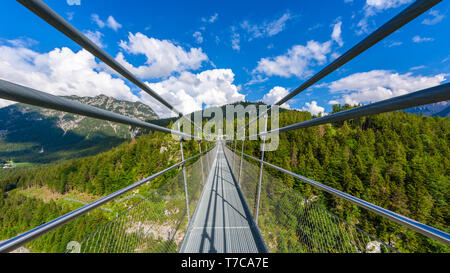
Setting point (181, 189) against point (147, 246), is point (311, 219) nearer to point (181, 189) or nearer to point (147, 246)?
point (147, 246)

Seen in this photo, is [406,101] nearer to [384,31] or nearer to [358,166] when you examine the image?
[384,31]

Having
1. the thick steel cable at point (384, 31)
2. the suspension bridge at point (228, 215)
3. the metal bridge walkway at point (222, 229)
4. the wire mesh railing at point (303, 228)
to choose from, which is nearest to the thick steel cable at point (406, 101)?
the suspension bridge at point (228, 215)

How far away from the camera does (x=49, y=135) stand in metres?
104

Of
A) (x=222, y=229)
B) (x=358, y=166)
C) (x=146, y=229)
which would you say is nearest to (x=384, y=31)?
(x=146, y=229)

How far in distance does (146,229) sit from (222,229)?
1.20 m

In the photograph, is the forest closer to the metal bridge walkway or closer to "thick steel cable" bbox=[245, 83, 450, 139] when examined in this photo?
the metal bridge walkway

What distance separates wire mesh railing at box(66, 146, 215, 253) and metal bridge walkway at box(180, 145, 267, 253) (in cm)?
21

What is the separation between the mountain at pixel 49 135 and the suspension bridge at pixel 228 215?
84855 millimetres

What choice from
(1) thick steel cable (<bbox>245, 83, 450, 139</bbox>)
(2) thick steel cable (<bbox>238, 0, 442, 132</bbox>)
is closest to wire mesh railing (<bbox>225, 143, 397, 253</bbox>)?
(1) thick steel cable (<bbox>245, 83, 450, 139</bbox>)

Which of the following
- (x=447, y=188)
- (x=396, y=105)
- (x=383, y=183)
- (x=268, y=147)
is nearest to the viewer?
(x=396, y=105)

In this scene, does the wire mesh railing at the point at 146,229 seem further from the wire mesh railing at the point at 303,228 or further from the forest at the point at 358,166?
the forest at the point at 358,166

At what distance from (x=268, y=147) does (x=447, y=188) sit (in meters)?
37.5
